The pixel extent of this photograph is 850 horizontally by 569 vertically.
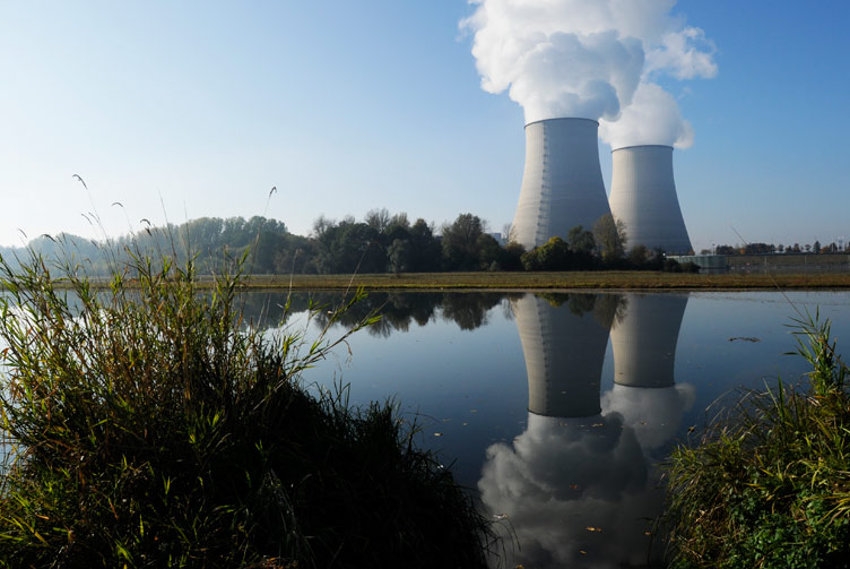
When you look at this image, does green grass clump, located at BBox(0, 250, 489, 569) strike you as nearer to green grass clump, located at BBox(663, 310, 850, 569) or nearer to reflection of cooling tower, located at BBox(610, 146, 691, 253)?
green grass clump, located at BBox(663, 310, 850, 569)

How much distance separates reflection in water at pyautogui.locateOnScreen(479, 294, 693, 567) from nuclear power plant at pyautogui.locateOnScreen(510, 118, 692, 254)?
19435mm

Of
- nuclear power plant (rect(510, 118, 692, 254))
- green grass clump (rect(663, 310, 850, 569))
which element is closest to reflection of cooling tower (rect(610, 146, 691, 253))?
Answer: nuclear power plant (rect(510, 118, 692, 254))

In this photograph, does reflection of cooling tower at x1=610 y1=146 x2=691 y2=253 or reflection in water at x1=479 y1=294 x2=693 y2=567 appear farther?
reflection of cooling tower at x1=610 y1=146 x2=691 y2=253

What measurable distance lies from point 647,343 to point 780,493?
7075mm

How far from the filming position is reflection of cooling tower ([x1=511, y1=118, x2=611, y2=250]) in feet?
86.5

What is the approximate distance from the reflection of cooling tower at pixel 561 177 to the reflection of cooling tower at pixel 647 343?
13109 mm

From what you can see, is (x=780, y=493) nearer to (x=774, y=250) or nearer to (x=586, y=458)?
(x=586, y=458)

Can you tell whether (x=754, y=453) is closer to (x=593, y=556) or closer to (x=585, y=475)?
(x=593, y=556)

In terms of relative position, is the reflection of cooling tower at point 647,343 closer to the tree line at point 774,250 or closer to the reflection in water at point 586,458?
the reflection in water at point 586,458

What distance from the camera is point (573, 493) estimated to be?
3.50m

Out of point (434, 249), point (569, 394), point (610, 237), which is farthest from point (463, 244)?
point (569, 394)

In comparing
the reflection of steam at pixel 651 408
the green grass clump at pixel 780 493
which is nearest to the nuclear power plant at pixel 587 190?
the reflection of steam at pixel 651 408

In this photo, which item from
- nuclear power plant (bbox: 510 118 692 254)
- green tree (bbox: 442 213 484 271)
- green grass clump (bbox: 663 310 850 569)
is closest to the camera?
green grass clump (bbox: 663 310 850 569)

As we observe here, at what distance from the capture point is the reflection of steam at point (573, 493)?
2.84 meters
